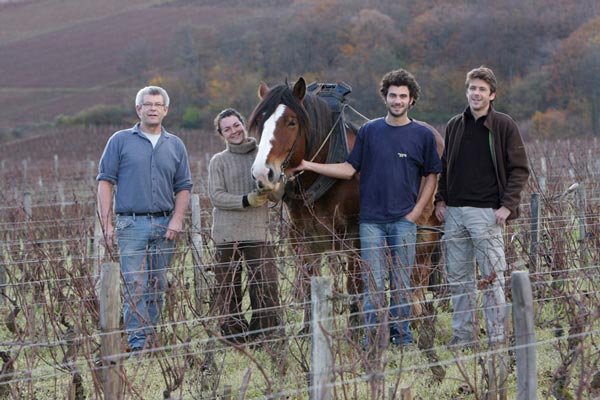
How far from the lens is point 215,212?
562cm

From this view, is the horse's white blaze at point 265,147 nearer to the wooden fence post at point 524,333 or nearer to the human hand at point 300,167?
the human hand at point 300,167

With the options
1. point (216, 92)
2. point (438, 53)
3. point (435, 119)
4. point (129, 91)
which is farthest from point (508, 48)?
point (129, 91)

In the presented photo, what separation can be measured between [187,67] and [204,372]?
71309 millimetres

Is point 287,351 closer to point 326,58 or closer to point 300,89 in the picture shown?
point 300,89

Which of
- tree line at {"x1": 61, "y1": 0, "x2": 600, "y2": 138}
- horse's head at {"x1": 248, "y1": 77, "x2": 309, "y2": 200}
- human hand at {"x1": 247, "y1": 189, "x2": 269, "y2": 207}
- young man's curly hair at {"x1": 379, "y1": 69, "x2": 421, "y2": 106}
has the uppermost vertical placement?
tree line at {"x1": 61, "y1": 0, "x2": 600, "y2": 138}

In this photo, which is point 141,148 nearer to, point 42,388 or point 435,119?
point 42,388

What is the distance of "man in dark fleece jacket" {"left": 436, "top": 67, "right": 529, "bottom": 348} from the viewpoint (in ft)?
16.6

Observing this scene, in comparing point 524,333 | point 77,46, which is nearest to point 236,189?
point 524,333

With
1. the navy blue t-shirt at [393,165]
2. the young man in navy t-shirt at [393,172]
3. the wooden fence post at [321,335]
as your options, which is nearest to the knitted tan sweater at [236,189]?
the young man in navy t-shirt at [393,172]

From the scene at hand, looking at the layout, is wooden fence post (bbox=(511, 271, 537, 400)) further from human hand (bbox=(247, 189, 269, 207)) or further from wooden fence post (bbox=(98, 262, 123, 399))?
human hand (bbox=(247, 189, 269, 207))

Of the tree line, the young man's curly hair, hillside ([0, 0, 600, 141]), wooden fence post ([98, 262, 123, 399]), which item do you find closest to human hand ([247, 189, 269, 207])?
the young man's curly hair

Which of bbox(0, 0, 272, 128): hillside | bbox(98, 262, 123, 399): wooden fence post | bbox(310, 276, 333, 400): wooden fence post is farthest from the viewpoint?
bbox(0, 0, 272, 128): hillside

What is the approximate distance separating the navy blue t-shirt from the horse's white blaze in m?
0.55

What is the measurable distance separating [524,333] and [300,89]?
2.43 meters
